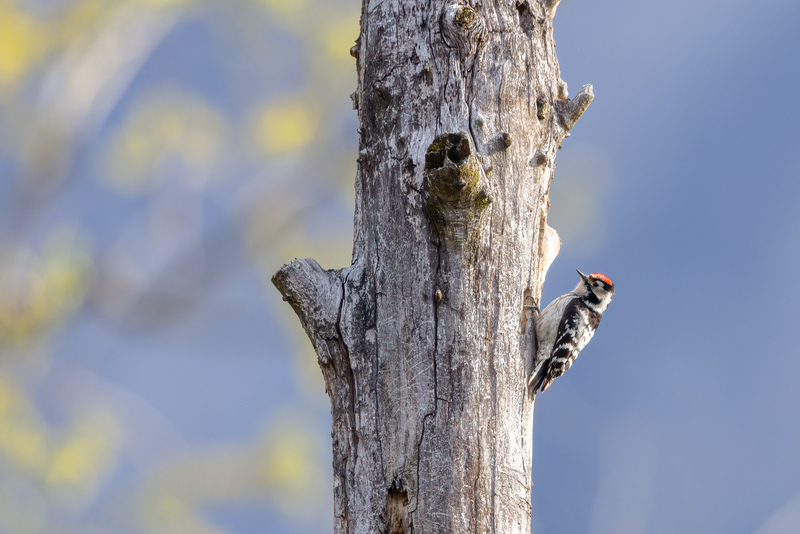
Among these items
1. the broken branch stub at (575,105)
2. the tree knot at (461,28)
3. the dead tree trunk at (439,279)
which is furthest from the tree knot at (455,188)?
the broken branch stub at (575,105)

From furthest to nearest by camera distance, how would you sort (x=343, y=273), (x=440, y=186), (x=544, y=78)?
1. (x=544, y=78)
2. (x=343, y=273)
3. (x=440, y=186)

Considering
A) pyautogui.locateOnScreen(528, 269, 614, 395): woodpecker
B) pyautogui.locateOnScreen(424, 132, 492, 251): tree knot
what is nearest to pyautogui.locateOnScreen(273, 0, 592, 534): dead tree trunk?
pyautogui.locateOnScreen(424, 132, 492, 251): tree knot

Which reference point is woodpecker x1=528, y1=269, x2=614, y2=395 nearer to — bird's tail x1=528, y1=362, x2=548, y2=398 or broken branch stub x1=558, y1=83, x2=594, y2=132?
bird's tail x1=528, y1=362, x2=548, y2=398

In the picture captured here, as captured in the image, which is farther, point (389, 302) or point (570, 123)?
point (570, 123)

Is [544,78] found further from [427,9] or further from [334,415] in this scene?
[334,415]

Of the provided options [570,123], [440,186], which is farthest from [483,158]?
[570,123]

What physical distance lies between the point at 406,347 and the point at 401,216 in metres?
0.40

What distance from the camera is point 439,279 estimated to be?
2.03 metres

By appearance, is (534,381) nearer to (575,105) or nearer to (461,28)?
(575,105)

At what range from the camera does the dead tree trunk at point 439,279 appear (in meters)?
1.94

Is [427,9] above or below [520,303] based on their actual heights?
above

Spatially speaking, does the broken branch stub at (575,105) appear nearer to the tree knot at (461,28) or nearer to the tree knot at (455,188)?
the tree knot at (461,28)

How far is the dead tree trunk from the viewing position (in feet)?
6.38

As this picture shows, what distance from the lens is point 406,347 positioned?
203 centimetres
